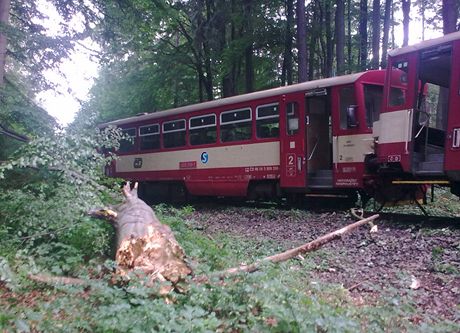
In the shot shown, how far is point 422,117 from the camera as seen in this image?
9.62 metres

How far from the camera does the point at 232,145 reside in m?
13.6

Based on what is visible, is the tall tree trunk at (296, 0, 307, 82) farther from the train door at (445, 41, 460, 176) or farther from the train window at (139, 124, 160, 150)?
A: the train door at (445, 41, 460, 176)

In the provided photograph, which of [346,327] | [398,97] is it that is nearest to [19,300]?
[346,327]

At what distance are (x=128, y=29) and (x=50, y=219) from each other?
7.09 meters

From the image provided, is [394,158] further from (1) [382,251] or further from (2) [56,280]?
(2) [56,280]

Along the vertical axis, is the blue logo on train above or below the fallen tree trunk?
above

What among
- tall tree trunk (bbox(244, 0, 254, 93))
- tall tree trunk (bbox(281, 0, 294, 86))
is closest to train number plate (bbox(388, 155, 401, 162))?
tall tree trunk (bbox(244, 0, 254, 93))

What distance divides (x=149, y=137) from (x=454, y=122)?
11.0 metres

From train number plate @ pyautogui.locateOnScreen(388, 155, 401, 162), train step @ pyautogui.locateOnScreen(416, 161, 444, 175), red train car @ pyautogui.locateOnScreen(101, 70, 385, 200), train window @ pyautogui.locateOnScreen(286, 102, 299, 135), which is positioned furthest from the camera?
train window @ pyautogui.locateOnScreen(286, 102, 299, 135)

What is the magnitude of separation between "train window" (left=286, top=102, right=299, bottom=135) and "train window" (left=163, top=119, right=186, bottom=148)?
4.42 metres

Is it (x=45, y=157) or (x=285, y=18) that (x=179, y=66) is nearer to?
(x=285, y=18)

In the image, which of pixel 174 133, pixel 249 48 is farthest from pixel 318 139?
pixel 249 48

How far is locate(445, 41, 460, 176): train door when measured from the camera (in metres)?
8.49

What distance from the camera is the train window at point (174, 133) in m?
15.5
